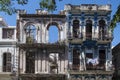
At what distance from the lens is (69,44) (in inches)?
1676

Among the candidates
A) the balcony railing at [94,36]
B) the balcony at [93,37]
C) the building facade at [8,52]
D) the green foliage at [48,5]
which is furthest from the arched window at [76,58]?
the green foliage at [48,5]

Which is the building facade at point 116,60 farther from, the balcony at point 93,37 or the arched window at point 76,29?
the arched window at point 76,29

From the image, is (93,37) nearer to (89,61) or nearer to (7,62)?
(89,61)

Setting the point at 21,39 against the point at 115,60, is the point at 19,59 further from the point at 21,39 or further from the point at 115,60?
the point at 115,60

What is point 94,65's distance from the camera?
4216 centimetres

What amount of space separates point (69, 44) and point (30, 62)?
16.0 ft

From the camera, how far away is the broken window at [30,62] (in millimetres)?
43031

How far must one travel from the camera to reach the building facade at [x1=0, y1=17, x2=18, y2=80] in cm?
4156

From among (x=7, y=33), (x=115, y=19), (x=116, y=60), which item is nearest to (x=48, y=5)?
(x=115, y=19)

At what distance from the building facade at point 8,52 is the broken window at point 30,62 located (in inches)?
55.7

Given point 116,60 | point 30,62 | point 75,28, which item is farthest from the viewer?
point 116,60

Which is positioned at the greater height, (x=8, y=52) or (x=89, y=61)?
(x=8, y=52)

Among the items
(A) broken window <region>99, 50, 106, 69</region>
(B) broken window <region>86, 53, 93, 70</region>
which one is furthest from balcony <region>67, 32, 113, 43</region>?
(B) broken window <region>86, 53, 93, 70</region>

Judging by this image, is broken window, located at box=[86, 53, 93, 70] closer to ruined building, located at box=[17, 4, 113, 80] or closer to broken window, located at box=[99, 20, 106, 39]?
ruined building, located at box=[17, 4, 113, 80]
